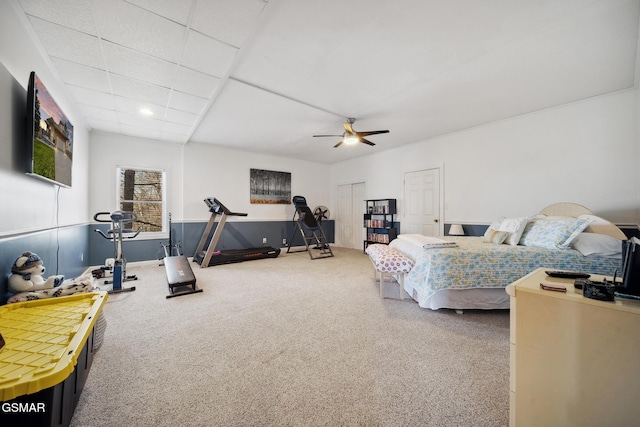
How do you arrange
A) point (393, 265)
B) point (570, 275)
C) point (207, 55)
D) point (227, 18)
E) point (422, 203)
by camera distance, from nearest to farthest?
point (570, 275) < point (227, 18) < point (207, 55) < point (393, 265) < point (422, 203)

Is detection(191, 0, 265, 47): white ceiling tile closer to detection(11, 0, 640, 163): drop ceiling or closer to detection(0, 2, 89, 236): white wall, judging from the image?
detection(11, 0, 640, 163): drop ceiling

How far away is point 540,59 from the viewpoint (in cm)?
250

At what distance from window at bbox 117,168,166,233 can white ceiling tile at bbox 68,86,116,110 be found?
1646mm

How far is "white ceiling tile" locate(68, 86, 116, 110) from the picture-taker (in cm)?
298

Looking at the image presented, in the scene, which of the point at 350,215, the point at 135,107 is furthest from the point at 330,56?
the point at 350,215

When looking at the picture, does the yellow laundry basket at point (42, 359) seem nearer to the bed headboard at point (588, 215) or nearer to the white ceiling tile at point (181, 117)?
the white ceiling tile at point (181, 117)

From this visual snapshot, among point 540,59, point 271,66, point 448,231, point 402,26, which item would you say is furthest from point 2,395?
point 448,231

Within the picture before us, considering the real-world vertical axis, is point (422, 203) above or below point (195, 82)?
below

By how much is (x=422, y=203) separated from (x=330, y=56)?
3.86 metres

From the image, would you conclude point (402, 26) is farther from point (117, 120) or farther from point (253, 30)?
point (117, 120)

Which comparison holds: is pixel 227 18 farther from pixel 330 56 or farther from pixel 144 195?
pixel 144 195

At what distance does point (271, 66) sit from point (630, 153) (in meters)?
4.71

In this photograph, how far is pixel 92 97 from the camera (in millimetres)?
3150

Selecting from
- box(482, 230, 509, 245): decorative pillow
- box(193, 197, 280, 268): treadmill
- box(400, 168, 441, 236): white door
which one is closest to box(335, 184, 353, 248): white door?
box(400, 168, 441, 236): white door
